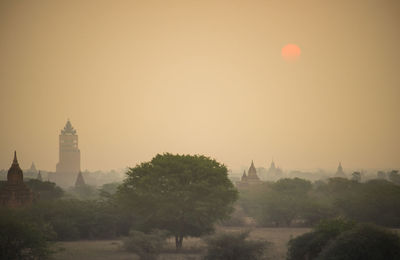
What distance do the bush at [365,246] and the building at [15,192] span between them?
45.2m

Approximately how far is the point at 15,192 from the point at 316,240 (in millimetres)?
44364

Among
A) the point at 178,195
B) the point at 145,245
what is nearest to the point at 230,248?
the point at 145,245

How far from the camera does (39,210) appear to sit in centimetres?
5366

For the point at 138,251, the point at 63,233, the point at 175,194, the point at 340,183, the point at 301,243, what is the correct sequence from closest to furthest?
the point at 301,243 → the point at 138,251 → the point at 175,194 → the point at 63,233 → the point at 340,183

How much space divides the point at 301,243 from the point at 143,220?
16.2m

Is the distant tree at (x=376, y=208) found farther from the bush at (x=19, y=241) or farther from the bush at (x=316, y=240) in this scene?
the bush at (x=19, y=241)

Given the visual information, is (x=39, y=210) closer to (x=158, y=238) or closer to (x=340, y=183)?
(x=158, y=238)

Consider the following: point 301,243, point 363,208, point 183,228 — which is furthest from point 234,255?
point 363,208

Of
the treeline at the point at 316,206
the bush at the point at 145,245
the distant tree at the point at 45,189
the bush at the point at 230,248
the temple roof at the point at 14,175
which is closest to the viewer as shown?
the bush at the point at 230,248

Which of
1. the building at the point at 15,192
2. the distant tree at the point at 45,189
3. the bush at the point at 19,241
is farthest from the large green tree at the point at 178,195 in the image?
the distant tree at the point at 45,189

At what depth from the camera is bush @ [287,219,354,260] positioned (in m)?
33.8

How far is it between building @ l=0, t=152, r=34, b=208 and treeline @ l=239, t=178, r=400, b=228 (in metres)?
29.0

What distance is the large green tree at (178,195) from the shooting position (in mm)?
45125

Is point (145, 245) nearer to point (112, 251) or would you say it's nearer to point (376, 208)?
point (112, 251)
